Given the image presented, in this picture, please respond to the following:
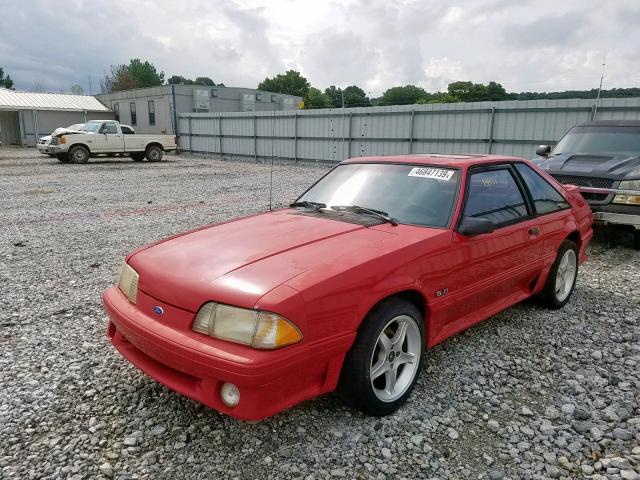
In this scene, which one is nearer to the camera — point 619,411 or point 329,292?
point 329,292

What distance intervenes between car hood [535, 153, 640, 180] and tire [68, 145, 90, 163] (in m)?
18.9

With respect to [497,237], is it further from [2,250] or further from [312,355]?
[2,250]

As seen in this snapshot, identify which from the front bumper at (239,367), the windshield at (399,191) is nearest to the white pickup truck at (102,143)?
the windshield at (399,191)

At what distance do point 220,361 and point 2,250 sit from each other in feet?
18.5

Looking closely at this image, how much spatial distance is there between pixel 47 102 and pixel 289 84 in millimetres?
66308

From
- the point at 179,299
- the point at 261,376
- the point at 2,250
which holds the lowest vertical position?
the point at 2,250

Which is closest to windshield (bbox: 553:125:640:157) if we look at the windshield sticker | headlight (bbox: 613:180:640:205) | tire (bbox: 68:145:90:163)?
headlight (bbox: 613:180:640:205)

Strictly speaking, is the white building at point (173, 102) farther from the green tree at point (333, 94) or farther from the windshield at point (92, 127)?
the green tree at point (333, 94)

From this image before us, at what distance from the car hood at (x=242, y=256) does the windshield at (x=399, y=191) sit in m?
0.31

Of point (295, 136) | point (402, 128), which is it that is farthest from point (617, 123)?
point (295, 136)

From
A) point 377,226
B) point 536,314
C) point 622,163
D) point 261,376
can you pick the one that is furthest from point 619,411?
point 622,163

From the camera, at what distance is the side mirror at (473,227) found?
3061 mm

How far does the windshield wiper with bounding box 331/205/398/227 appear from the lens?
3.15 m

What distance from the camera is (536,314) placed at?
4.24m
